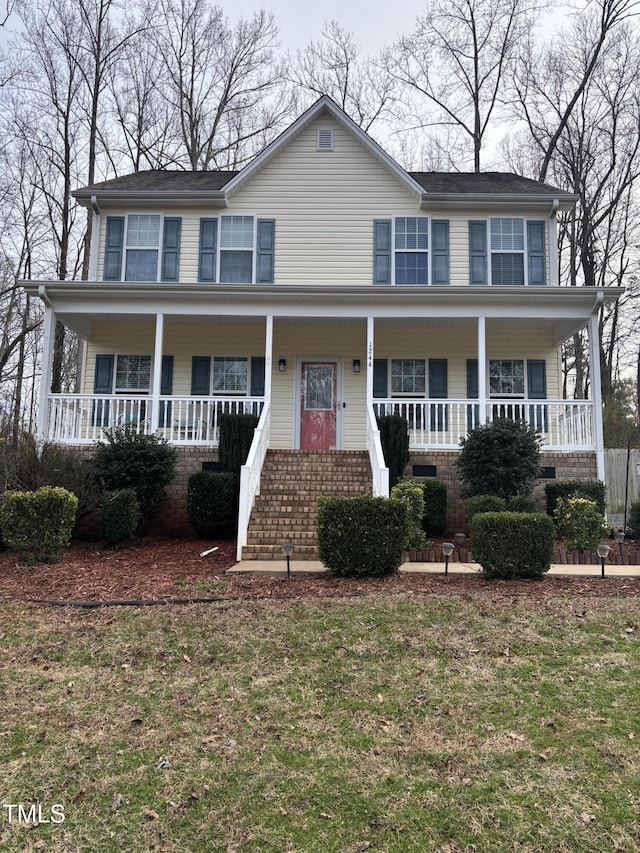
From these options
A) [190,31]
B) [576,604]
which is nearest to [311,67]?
[190,31]

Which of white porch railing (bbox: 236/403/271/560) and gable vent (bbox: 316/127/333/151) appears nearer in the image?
white porch railing (bbox: 236/403/271/560)

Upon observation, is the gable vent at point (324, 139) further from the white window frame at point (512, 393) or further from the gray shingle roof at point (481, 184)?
the white window frame at point (512, 393)

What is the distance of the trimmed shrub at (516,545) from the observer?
21.7 feet

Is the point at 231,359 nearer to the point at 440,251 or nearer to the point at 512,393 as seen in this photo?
the point at 440,251

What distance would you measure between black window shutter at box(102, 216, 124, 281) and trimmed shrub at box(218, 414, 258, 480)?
17.0 ft

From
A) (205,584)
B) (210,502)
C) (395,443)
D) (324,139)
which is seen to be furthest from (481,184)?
(205,584)

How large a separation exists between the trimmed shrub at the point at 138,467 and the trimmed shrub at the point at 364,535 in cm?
410

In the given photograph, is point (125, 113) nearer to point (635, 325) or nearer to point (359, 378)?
point (359, 378)

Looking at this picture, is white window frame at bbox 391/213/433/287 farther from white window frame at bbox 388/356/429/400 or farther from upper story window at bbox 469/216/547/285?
white window frame at bbox 388/356/429/400

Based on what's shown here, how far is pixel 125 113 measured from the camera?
2211cm

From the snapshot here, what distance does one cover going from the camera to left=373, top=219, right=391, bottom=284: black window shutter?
13.3 metres

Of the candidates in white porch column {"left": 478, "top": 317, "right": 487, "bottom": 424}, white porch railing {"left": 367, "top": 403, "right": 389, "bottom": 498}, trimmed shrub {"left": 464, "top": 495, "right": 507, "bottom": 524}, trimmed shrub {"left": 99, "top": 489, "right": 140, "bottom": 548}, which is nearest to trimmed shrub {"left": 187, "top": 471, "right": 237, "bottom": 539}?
trimmed shrub {"left": 99, "top": 489, "right": 140, "bottom": 548}

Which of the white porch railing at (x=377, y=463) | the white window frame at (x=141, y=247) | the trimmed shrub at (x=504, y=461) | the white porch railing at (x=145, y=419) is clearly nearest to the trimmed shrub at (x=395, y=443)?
the white porch railing at (x=377, y=463)

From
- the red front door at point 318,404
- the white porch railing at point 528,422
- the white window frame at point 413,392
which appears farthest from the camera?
the white window frame at point 413,392
